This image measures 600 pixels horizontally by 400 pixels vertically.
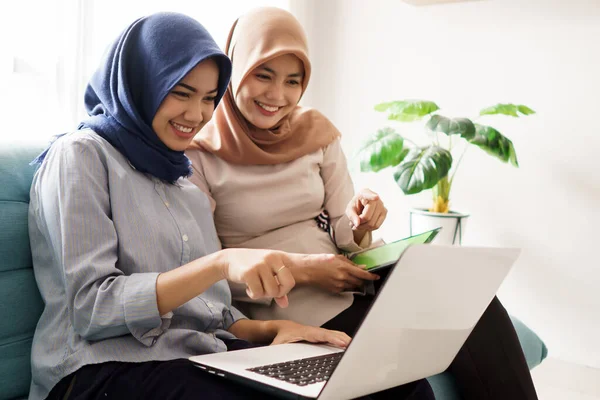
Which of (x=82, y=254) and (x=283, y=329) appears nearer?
(x=82, y=254)

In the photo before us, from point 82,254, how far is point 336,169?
891 millimetres

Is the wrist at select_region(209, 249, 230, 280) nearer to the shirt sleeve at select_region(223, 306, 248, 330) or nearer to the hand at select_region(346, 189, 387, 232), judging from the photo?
the shirt sleeve at select_region(223, 306, 248, 330)

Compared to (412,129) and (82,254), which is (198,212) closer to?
(82,254)

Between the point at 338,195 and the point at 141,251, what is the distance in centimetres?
74

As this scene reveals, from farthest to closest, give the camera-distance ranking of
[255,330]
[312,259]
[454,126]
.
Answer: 1. [454,126]
2. [255,330]
3. [312,259]

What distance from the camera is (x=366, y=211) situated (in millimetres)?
1513

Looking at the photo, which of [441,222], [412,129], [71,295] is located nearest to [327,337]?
[71,295]

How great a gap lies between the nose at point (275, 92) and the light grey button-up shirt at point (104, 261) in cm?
46

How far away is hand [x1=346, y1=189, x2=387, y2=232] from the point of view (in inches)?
59.9

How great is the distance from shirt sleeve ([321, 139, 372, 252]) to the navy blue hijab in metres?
0.55

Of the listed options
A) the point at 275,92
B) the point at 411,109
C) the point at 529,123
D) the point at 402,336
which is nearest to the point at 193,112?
the point at 275,92

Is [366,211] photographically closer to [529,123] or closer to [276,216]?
[276,216]

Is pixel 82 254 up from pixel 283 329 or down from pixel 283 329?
→ up

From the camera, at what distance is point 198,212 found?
4.44 ft
